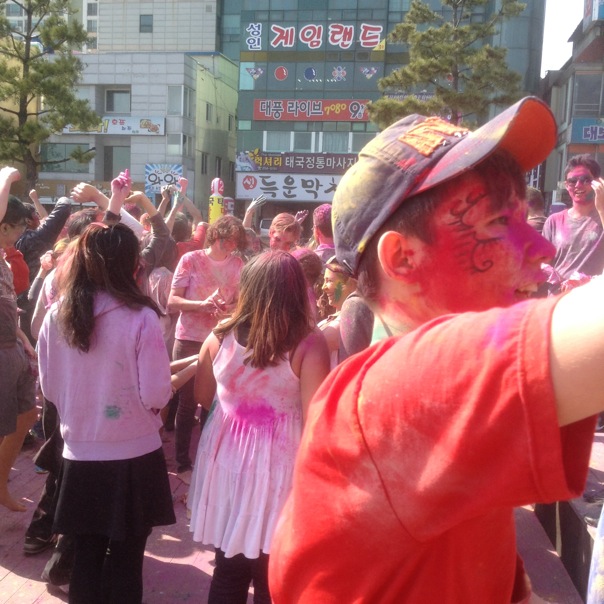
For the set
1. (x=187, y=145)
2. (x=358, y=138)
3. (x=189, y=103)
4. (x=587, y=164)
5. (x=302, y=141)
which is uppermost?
(x=189, y=103)

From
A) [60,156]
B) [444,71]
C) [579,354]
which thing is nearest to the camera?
[579,354]

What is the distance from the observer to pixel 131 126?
3662 centimetres

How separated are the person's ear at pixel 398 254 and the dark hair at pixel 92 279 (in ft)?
6.01

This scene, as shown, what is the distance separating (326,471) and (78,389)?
2053mm

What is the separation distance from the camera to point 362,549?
858 mm

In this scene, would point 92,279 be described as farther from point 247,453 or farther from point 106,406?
point 247,453

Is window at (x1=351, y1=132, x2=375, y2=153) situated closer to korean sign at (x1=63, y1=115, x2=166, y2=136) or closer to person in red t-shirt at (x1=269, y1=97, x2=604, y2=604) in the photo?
korean sign at (x1=63, y1=115, x2=166, y2=136)

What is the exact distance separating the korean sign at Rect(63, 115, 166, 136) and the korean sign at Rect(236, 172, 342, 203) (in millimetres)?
5506

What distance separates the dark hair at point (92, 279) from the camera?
2621 mm

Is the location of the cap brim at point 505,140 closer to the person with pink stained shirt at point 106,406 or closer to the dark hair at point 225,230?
the person with pink stained shirt at point 106,406

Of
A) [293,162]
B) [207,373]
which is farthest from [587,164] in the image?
[293,162]

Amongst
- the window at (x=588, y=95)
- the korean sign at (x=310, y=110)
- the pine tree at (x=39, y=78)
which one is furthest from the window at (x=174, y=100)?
the window at (x=588, y=95)

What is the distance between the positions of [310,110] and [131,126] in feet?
33.4

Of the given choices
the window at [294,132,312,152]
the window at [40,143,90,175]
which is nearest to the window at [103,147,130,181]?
the window at [40,143,90,175]
